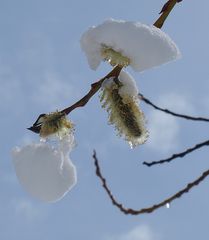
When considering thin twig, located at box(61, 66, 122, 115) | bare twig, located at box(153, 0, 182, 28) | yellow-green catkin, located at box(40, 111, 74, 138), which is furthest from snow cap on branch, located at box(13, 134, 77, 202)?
bare twig, located at box(153, 0, 182, 28)

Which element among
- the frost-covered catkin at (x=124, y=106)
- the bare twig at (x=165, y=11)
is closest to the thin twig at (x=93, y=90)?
the frost-covered catkin at (x=124, y=106)

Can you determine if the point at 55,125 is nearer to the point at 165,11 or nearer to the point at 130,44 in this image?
the point at 130,44

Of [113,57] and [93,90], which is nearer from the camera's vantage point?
[113,57]

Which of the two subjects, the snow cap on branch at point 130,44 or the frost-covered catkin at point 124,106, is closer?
the snow cap on branch at point 130,44

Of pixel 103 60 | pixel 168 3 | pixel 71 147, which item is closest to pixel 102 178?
pixel 71 147

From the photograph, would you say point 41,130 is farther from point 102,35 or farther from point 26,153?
point 102,35

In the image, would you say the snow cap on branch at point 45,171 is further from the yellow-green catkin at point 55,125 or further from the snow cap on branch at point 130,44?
the snow cap on branch at point 130,44

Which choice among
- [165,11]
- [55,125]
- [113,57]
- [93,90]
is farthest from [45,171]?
[165,11]

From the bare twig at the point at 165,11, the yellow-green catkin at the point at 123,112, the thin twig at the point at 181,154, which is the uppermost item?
the bare twig at the point at 165,11
